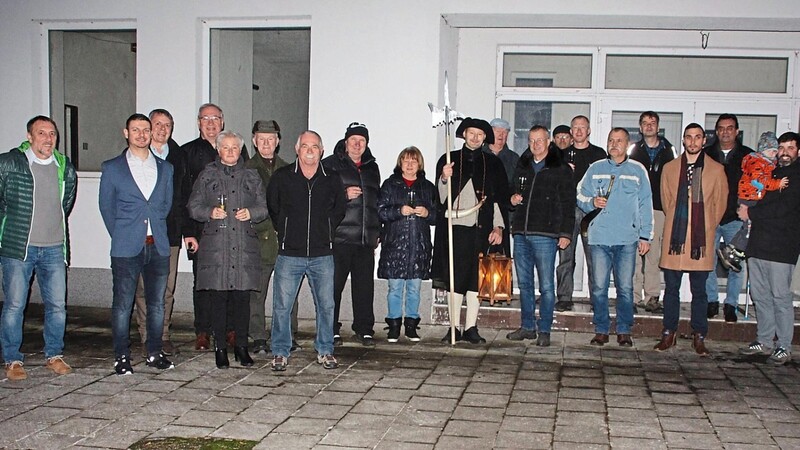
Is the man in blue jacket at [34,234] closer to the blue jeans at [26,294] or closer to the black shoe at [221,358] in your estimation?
the blue jeans at [26,294]

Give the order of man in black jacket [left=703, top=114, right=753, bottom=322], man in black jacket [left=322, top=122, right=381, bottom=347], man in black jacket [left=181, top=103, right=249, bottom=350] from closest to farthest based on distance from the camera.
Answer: man in black jacket [left=181, top=103, right=249, bottom=350] < man in black jacket [left=322, top=122, right=381, bottom=347] < man in black jacket [left=703, top=114, right=753, bottom=322]

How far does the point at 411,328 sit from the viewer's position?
791 cm

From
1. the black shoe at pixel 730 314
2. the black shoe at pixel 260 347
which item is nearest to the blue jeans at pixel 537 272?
the black shoe at pixel 730 314

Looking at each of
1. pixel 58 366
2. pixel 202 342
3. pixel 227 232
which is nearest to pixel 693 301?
pixel 227 232

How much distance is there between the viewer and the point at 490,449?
15.6 feet

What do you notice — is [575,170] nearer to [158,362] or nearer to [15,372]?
[158,362]

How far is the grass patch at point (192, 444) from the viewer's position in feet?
15.3

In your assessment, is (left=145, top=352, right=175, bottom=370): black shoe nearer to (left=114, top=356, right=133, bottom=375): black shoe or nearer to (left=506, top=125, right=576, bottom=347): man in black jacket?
(left=114, top=356, right=133, bottom=375): black shoe

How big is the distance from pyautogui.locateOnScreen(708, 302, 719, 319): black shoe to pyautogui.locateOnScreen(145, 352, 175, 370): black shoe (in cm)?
521

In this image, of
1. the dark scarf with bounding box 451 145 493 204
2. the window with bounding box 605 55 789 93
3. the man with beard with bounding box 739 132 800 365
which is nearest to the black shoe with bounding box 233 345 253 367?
the dark scarf with bounding box 451 145 493 204

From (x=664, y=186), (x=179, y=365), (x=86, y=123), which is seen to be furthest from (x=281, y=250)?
(x=86, y=123)

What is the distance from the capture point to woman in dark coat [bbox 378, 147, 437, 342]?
7711 millimetres

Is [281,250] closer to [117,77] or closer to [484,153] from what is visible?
[484,153]

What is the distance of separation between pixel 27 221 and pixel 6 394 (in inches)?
50.7
